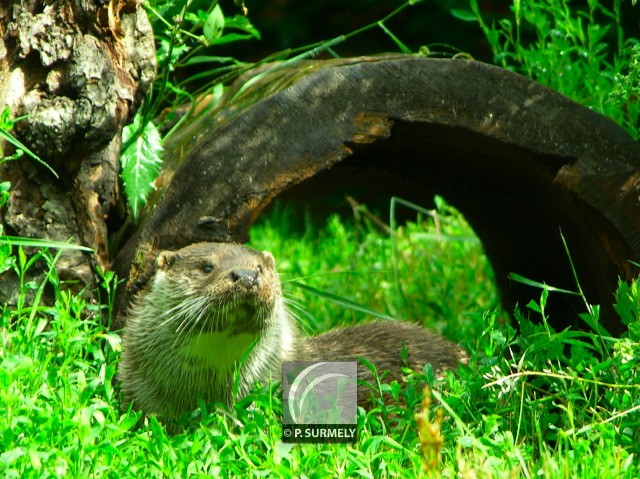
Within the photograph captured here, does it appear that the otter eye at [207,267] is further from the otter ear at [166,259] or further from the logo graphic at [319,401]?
the logo graphic at [319,401]

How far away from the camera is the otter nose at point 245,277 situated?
3135 mm

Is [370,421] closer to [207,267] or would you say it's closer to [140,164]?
[207,267]

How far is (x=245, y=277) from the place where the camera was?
3137 millimetres

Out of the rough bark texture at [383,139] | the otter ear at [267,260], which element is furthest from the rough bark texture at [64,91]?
the otter ear at [267,260]

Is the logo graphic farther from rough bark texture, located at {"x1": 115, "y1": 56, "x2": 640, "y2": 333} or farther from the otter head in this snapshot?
rough bark texture, located at {"x1": 115, "y1": 56, "x2": 640, "y2": 333}

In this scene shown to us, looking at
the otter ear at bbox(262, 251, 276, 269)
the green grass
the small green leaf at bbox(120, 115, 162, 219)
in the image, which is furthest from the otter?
the small green leaf at bbox(120, 115, 162, 219)

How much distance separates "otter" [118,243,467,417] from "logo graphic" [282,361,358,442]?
96 millimetres

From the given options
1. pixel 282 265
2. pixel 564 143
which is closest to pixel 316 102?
pixel 564 143

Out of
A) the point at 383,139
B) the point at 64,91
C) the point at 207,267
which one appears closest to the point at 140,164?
the point at 64,91

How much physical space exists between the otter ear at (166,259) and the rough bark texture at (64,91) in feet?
1.26

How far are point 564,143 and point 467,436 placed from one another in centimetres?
146

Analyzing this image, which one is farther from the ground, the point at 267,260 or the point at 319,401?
the point at 267,260

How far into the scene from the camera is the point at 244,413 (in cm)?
286

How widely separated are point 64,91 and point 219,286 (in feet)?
2.96
